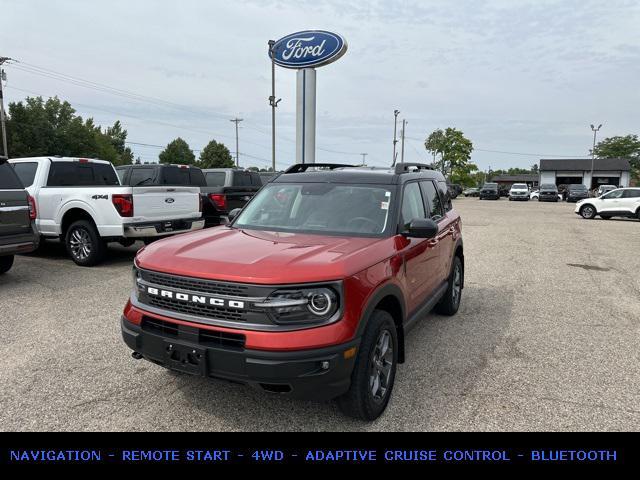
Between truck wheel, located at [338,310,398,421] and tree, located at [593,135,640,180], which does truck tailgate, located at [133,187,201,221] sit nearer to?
truck wheel, located at [338,310,398,421]

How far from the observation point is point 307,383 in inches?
105

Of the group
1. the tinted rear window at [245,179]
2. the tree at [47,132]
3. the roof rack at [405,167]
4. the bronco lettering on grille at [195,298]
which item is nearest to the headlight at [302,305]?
the bronco lettering on grille at [195,298]

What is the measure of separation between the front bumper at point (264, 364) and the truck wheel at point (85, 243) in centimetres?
601

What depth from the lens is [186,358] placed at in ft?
9.27

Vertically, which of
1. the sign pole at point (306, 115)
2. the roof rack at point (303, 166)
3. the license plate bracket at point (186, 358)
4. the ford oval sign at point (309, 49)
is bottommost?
the license plate bracket at point (186, 358)

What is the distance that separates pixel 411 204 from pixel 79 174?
724 centimetres

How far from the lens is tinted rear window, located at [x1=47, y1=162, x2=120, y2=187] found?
867 cm

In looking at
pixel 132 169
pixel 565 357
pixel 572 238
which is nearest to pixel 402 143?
pixel 572 238

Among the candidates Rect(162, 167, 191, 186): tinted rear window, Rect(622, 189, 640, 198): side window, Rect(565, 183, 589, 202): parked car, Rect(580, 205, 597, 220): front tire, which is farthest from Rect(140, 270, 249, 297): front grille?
Rect(565, 183, 589, 202): parked car

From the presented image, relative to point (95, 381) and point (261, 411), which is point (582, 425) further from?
point (95, 381)

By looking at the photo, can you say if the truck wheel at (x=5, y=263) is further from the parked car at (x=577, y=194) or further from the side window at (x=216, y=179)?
the parked car at (x=577, y=194)

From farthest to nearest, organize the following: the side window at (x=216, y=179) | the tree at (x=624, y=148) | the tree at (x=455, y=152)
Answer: the tree at (x=624, y=148), the tree at (x=455, y=152), the side window at (x=216, y=179)

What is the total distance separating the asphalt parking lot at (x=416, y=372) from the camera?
3242mm
